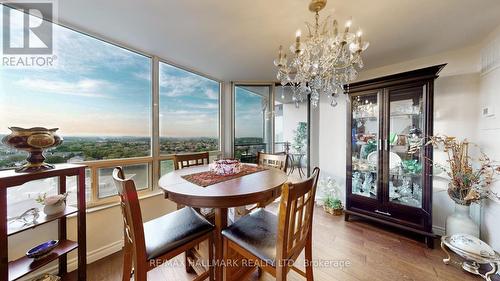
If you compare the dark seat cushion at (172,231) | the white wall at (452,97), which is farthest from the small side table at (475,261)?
the dark seat cushion at (172,231)

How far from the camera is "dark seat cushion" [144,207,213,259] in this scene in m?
1.09

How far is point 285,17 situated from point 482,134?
2.41 metres

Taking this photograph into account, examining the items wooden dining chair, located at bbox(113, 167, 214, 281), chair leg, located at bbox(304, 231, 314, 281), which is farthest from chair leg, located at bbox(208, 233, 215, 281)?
chair leg, located at bbox(304, 231, 314, 281)

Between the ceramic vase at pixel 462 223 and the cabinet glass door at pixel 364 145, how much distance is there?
692mm

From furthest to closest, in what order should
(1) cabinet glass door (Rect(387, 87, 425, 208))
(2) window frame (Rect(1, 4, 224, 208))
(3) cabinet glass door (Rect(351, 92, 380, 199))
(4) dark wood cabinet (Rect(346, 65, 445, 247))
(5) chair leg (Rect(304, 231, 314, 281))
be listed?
1. (3) cabinet glass door (Rect(351, 92, 380, 199))
2. (1) cabinet glass door (Rect(387, 87, 425, 208))
3. (4) dark wood cabinet (Rect(346, 65, 445, 247))
4. (2) window frame (Rect(1, 4, 224, 208))
5. (5) chair leg (Rect(304, 231, 314, 281))

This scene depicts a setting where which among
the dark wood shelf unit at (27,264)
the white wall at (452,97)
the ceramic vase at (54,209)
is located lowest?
the dark wood shelf unit at (27,264)

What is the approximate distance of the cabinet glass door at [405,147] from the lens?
2152 mm

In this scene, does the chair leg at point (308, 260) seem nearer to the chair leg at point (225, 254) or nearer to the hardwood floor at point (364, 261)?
the hardwood floor at point (364, 261)

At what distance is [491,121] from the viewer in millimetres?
1762

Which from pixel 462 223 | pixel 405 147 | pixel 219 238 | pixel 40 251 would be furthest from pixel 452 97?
pixel 40 251

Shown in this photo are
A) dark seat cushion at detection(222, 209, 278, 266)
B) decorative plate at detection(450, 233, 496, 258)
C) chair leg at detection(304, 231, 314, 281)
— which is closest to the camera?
dark seat cushion at detection(222, 209, 278, 266)

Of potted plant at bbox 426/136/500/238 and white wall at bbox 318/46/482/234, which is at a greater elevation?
white wall at bbox 318/46/482/234

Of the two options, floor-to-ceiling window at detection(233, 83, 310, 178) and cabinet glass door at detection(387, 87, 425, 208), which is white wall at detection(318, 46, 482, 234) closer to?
cabinet glass door at detection(387, 87, 425, 208)

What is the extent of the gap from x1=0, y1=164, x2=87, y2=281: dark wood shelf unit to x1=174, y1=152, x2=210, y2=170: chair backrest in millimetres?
809
